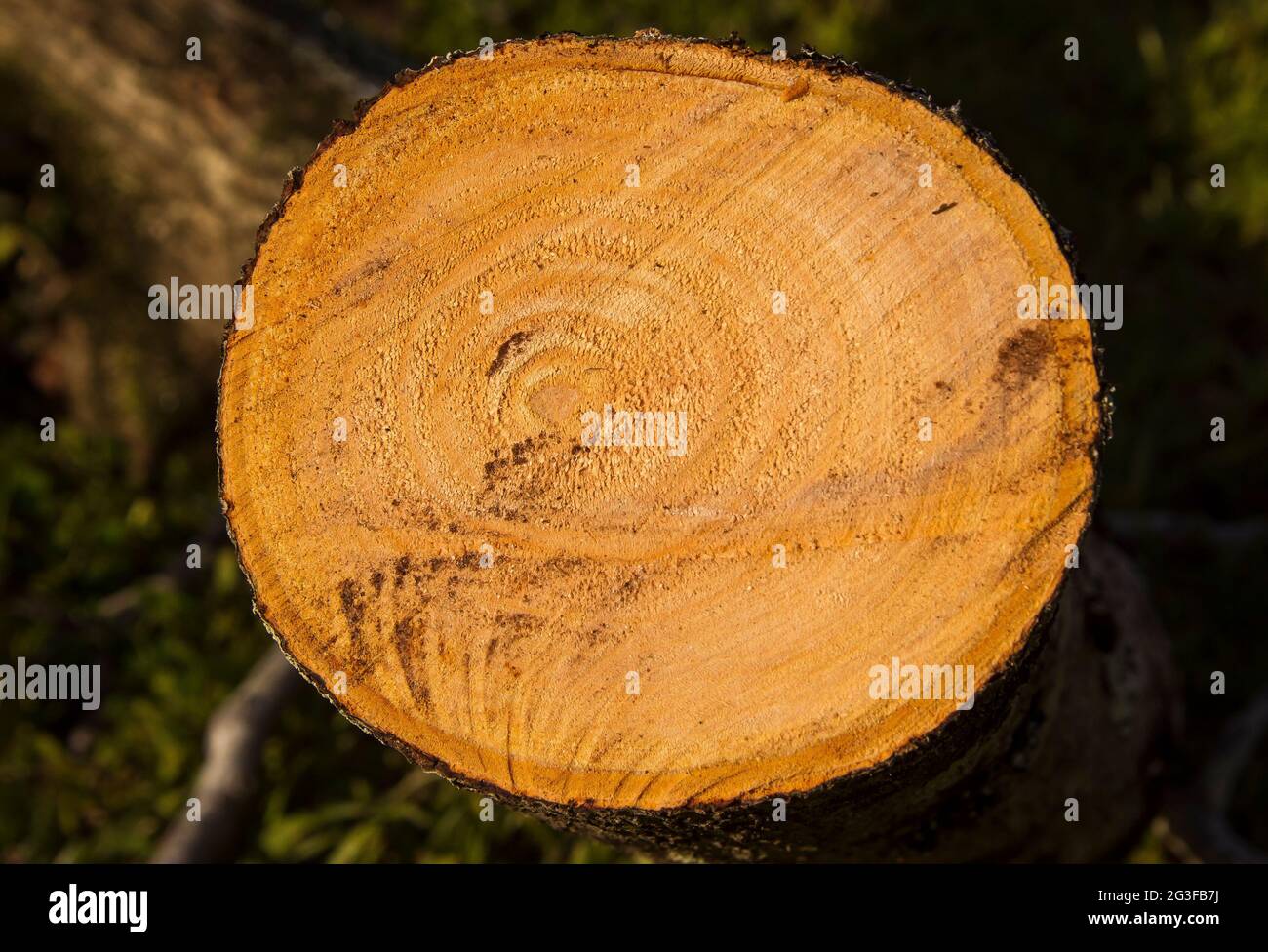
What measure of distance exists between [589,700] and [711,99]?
0.82 m

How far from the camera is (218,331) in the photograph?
334cm

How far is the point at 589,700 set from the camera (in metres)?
1.38

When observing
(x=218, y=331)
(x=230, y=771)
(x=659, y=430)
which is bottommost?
(x=230, y=771)

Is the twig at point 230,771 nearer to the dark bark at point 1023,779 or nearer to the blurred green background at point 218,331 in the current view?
the blurred green background at point 218,331

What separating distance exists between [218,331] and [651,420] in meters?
2.39

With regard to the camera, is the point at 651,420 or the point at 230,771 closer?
the point at 651,420

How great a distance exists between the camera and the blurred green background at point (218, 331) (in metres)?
2.82

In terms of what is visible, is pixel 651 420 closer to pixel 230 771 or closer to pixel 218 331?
pixel 230 771

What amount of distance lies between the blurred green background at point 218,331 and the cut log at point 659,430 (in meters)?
1.47

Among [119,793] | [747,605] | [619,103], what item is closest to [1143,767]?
[747,605]

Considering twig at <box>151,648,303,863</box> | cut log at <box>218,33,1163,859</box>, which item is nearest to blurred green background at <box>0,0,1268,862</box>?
twig at <box>151,648,303,863</box>

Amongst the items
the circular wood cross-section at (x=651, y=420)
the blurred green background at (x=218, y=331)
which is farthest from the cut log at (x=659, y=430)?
the blurred green background at (x=218, y=331)

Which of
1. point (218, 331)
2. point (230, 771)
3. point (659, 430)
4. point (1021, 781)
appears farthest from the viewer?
point (218, 331)

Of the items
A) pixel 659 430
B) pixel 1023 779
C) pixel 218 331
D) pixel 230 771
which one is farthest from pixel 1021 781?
pixel 218 331
